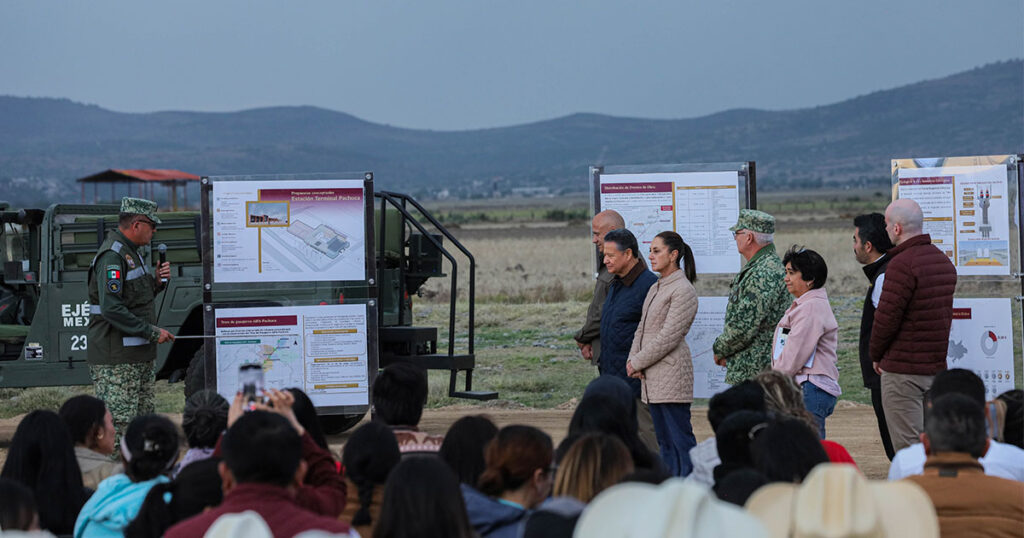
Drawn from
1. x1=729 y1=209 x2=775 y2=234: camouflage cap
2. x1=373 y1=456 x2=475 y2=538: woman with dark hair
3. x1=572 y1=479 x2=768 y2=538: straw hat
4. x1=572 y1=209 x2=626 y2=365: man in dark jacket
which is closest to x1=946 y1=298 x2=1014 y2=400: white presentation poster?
x1=729 y1=209 x2=775 y2=234: camouflage cap

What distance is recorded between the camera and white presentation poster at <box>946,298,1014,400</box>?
8.23m

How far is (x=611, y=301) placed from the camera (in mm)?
7871

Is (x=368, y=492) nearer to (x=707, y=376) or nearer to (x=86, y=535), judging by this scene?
(x=86, y=535)

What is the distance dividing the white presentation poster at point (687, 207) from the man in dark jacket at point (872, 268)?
46.5 inches

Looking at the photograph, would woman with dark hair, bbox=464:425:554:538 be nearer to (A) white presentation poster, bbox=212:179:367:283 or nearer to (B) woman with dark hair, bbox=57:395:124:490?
(B) woman with dark hair, bbox=57:395:124:490

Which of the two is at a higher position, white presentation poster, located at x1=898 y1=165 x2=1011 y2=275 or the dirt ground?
white presentation poster, located at x1=898 y1=165 x2=1011 y2=275

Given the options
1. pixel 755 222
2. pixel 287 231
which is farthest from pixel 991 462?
pixel 287 231

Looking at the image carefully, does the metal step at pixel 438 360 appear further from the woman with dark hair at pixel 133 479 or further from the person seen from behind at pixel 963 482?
the person seen from behind at pixel 963 482

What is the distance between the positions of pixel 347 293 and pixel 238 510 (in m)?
4.67

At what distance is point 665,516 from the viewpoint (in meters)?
2.64

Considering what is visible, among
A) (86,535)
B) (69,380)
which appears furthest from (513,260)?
(86,535)

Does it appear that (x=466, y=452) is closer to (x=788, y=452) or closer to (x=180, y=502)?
(x=180, y=502)

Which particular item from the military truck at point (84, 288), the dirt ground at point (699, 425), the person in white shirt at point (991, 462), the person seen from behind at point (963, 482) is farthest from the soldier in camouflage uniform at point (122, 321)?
the person seen from behind at point (963, 482)

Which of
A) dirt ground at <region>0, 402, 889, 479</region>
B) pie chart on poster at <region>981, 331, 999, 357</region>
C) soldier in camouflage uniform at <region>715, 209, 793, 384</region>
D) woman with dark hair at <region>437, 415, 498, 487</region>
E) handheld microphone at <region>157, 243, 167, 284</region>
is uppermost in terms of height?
handheld microphone at <region>157, 243, 167, 284</region>
